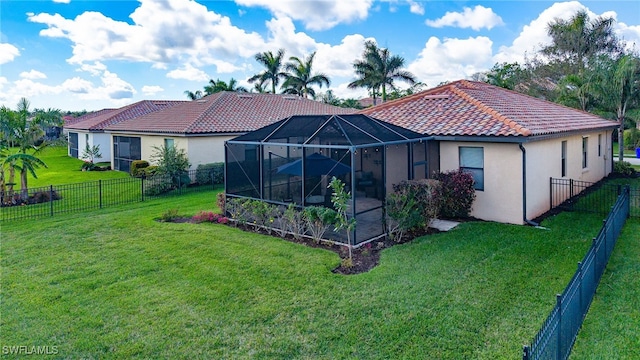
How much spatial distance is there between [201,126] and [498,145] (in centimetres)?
1537

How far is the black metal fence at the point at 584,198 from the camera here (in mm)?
13336

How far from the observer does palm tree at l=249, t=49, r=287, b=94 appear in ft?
145

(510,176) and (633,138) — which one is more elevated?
(633,138)

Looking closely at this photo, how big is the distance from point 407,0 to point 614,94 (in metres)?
12.6

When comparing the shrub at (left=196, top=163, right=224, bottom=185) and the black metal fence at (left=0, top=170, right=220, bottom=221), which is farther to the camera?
the shrub at (left=196, top=163, right=224, bottom=185)

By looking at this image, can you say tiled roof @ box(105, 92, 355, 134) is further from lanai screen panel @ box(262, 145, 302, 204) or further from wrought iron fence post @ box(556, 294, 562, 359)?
wrought iron fence post @ box(556, 294, 562, 359)

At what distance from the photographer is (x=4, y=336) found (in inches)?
237

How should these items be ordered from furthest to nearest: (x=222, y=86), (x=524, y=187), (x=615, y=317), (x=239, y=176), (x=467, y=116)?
1. (x=222, y=86)
2. (x=467, y=116)
3. (x=239, y=176)
4. (x=524, y=187)
5. (x=615, y=317)

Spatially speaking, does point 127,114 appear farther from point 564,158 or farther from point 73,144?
point 564,158

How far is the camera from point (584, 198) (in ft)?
49.9

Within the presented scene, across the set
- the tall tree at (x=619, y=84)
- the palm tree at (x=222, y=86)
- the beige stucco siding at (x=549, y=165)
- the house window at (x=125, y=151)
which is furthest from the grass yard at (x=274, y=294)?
the palm tree at (x=222, y=86)

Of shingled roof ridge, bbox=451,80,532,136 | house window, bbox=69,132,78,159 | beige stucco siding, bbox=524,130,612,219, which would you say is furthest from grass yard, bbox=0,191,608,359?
house window, bbox=69,132,78,159

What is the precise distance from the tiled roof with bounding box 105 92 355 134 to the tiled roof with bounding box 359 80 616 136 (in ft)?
31.5

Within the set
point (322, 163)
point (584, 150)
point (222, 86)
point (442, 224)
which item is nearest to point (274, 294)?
point (322, 163)
